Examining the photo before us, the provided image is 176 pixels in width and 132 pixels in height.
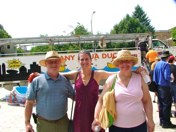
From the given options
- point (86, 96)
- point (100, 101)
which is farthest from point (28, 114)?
point (100, 101)

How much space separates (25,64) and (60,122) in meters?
13.2

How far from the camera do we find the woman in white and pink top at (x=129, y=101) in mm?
3828

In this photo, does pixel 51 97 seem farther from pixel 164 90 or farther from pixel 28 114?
pixel 164 90

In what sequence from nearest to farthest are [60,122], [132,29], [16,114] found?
[60,122], [16,114], [132,29]

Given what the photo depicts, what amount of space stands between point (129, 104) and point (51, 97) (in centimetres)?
93

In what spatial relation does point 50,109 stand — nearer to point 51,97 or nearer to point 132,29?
point 51,97

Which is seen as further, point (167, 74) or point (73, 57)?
point (73, 57)

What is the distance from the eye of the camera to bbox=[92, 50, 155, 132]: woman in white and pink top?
3.83 meters

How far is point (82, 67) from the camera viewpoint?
4180 mm

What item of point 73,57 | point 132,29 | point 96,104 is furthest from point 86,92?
point 132,29

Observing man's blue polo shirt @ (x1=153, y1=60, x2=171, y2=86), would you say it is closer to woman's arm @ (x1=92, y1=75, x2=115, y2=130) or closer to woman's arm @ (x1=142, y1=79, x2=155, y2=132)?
woman's arm @ (x1=142, y1=79, x2=155, y2=132)

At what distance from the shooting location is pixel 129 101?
12.5ft

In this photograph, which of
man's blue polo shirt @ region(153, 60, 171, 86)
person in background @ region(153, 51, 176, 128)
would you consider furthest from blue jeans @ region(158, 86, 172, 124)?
man's blue polo shirt @ region(153, 60, 171, 86)

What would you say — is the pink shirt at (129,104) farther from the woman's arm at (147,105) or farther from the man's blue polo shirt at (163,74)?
the man's blue polo shirt at (163,74)
